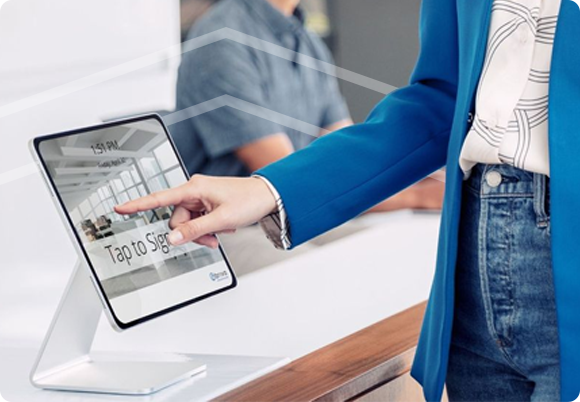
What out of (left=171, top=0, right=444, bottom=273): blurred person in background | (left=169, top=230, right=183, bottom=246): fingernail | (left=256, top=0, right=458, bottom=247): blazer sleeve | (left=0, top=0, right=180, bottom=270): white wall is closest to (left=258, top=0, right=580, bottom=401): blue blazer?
(left=256, top=0, right=458, bottom=247): blazer sleeve

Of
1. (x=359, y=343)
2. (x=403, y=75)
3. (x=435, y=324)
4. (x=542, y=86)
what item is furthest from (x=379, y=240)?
(x=403, y=75)

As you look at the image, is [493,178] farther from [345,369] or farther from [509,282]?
[345,369]

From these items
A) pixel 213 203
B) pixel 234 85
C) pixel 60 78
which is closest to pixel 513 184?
pixel 213 203

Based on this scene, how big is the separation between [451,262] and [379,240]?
58cm

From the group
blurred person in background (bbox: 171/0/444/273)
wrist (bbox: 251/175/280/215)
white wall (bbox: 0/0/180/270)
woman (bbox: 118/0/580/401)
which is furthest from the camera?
blurred person in background (bbox: 171/0/444/273)

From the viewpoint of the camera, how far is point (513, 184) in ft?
2.24

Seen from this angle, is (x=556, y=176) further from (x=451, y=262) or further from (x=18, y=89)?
(x=18, y=89)

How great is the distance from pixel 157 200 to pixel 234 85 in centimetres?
115

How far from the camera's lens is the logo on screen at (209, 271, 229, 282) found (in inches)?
32.7

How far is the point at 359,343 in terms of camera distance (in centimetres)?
92

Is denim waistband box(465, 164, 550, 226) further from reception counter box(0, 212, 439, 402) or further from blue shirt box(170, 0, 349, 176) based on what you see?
blue shirt box(170, 0, 349, 176)

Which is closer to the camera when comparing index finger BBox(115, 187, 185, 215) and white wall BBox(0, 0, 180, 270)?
index finger BBox(115, 187, 185, 215)

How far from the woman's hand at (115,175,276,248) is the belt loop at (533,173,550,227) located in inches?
8.7

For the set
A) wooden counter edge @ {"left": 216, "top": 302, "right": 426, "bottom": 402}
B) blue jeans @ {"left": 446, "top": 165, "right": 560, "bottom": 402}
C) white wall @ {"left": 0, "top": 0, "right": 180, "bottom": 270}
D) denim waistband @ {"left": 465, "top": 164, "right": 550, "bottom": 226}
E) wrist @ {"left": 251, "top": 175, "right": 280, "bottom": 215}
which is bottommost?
wooden counter edge @ {"left": 216, "top": 302, "right": 426, "bottom": 402}
